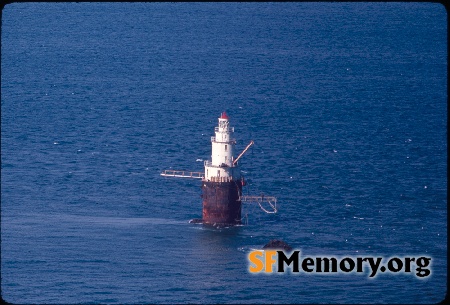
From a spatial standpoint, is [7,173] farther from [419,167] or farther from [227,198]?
[419,167]

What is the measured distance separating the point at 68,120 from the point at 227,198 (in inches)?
2923

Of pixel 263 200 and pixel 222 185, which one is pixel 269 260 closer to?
pixel 222 185

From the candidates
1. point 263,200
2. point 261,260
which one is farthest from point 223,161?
point 261,260

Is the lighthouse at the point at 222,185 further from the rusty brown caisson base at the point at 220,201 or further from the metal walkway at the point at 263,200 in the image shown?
the metal walkway at the point at 263,200

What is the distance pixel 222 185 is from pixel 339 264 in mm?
16348

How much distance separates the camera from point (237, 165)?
11469 centimetres

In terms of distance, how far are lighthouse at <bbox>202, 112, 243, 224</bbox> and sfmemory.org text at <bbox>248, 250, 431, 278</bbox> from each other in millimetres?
10134

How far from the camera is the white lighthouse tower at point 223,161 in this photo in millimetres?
113688

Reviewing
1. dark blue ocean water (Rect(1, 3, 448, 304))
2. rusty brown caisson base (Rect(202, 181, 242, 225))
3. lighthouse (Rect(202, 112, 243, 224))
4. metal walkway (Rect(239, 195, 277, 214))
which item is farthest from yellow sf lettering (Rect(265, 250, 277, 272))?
metal walkway (Rect(239, 195, 277, 214))

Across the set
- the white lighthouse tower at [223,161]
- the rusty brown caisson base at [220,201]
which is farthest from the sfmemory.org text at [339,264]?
the white lighthouse tower at [223,161]

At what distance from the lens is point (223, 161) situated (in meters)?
114

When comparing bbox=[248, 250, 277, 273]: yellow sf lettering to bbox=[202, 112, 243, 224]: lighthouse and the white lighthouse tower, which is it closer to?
bbox=[202, 112, 243, 224]: lighthouse

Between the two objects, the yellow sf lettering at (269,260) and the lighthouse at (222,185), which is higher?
the lighthouse at (222,185)

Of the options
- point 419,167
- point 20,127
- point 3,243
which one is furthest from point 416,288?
point 20,127
